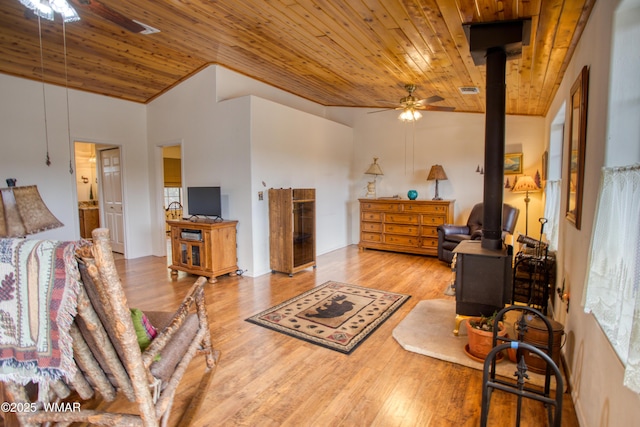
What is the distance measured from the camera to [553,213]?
377cm

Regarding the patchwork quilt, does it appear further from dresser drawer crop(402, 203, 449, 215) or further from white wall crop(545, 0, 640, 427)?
dresser drawer crop(402, 203, 449, 215)

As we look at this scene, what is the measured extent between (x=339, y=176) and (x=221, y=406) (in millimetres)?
5226

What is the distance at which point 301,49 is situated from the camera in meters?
3.76

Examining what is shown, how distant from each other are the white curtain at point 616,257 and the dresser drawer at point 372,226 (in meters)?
4.93

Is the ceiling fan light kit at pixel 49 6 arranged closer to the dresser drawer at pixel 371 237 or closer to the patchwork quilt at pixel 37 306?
the patchwork quilt at pixel 37 306

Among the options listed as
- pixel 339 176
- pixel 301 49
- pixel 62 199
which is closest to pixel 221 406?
pixel 301 49

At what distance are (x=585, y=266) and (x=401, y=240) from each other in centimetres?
419

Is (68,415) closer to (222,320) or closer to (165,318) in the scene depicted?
Result: (165,318)

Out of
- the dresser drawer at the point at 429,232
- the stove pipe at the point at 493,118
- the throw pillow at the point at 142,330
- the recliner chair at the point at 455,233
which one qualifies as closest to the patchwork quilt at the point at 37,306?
the throw pillow at the point at 142,330

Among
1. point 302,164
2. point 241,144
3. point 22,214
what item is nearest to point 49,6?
point 22,214

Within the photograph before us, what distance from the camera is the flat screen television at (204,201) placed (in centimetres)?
481

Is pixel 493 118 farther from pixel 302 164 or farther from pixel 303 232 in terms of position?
pixel 302 164

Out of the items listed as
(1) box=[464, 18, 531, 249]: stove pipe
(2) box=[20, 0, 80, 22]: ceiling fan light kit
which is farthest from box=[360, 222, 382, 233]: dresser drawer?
(2) box=[20, 0, 80, 22]: ceiling fan light kit

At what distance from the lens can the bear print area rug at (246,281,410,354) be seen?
2.92m
